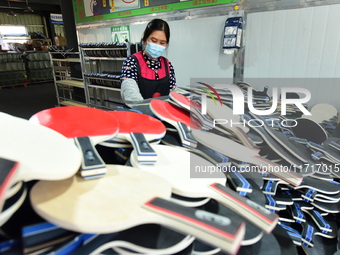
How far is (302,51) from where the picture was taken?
2203mm

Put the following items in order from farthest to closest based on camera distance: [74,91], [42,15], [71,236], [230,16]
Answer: [42,15] < [74,91] < [230,16] < [71,236]

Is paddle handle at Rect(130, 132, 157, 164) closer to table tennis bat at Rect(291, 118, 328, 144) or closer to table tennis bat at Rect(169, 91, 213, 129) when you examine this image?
table tennis bat at Rect(169, 91, 213, 129)

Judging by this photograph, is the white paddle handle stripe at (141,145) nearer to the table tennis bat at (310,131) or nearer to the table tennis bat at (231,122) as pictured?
the table tennis bat at (231,122)

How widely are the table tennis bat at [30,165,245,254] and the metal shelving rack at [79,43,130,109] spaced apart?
3.33 meters

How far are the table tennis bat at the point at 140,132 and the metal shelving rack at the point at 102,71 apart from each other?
2.94 m

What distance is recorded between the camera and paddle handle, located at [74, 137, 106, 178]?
50cm

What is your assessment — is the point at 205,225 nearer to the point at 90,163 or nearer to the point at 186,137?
the point at 90,163

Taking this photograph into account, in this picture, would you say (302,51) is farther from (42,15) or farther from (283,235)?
(42,15)

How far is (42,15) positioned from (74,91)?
11.0 metres

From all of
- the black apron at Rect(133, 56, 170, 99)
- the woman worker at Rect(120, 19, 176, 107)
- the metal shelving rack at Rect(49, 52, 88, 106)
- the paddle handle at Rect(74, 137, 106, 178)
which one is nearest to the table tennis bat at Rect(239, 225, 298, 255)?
the paddle handle at Rect(74, 137, 106, 178)

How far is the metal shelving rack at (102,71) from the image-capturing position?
379 cm

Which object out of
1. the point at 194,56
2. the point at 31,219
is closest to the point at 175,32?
the point at 194,56

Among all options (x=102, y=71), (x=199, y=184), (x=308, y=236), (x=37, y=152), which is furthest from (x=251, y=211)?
(x=102, y=71)

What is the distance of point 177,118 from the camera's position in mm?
896
